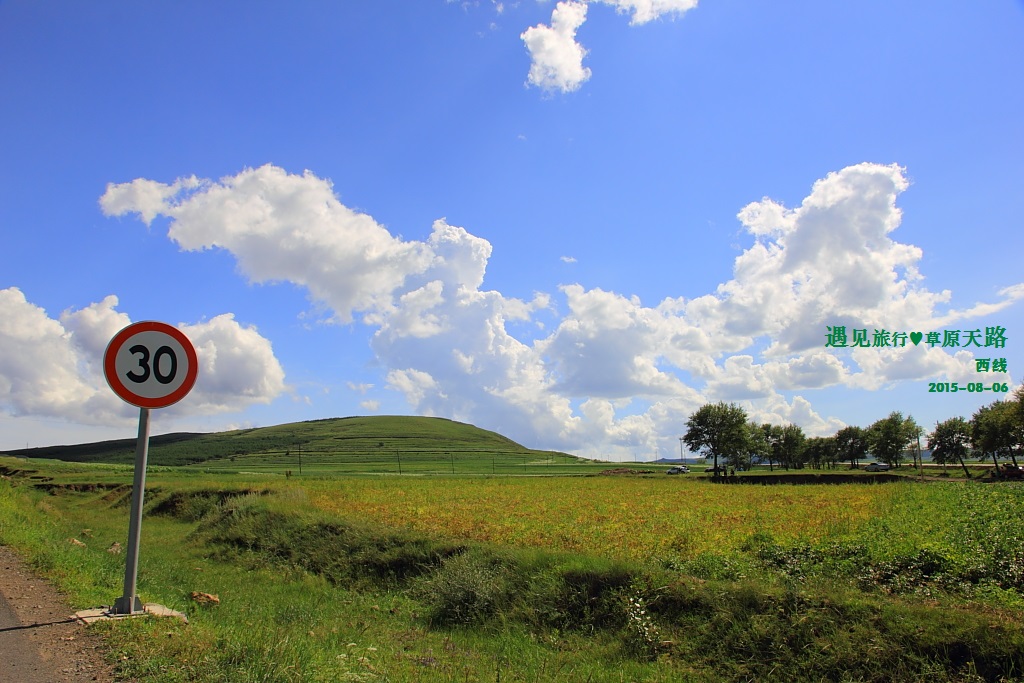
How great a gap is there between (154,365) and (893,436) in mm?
117117

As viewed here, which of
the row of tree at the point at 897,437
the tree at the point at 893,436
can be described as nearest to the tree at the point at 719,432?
the row of tree at the point at 897,437

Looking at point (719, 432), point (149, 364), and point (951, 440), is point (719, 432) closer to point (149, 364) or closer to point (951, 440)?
point (951, 440)

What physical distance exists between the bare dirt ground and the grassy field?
0.25 meters

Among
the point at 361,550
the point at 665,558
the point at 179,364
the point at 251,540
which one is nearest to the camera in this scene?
the point at 179,364

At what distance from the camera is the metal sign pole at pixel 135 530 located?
266 inches

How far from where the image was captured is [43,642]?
5.85m

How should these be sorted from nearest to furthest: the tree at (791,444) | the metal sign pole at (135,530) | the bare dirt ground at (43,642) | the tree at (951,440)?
the bare dirt ground at (43,642), the metal sign pole at (135,530), the tree at (951,440), the tree at (791,444)

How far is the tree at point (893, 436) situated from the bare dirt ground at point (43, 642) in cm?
11717

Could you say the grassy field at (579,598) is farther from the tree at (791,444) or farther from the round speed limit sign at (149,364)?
the tree at (791,444)

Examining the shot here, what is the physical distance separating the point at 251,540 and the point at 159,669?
18262 mm

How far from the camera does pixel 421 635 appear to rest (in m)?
11.2

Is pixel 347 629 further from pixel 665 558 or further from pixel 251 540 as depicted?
pixel 251 540

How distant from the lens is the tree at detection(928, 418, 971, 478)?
3561 inches

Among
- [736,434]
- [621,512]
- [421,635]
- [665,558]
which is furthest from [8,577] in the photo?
[736,434]
